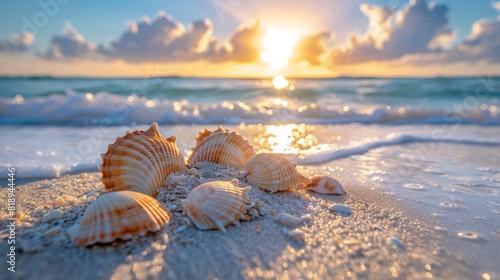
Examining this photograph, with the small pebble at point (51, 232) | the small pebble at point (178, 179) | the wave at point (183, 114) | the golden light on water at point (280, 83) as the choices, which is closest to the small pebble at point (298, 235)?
the small pebble at point (178, 179)

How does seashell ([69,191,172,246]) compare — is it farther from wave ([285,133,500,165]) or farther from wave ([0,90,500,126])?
wave ([0,90,500,126])

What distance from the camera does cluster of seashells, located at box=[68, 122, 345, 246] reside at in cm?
184

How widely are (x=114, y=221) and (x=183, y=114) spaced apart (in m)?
7.01

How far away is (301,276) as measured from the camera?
5.47 ft

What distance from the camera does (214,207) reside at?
2.02 metres

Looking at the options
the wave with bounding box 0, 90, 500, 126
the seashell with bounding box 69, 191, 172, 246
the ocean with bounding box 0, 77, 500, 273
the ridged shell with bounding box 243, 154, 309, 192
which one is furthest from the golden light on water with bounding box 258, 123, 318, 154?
the seashell with bounding box 69, 191, 172, 246

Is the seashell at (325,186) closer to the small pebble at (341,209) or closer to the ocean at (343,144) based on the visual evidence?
the small pebble at (341,209)

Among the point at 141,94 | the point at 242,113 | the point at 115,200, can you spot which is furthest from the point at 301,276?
the point at 141,94

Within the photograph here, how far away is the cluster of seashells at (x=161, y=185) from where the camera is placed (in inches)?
72.5

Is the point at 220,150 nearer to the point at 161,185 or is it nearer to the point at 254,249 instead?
the point at 161,185

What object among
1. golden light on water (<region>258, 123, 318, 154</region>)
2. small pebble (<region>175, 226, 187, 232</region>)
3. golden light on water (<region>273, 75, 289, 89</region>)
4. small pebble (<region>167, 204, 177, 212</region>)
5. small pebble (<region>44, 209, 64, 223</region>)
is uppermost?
golden light on water (<region>273, 75, 289, 89</region>)

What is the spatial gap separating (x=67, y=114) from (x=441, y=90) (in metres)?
18.9

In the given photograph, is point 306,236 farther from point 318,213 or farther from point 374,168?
point 374,168

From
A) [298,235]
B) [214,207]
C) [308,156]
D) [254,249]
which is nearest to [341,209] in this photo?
[298,235]
